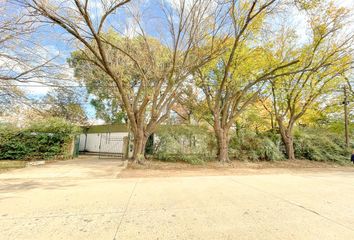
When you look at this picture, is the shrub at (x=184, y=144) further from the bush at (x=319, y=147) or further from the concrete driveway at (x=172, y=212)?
the bush at (x=319, y=147)

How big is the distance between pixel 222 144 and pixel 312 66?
7552 millimetres

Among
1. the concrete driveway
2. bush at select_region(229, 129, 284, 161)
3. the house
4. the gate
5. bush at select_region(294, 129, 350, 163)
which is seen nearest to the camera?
A: the concrete driveway

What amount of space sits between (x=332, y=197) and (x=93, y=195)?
6121 mm

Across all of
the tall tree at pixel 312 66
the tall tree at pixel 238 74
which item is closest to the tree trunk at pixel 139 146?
the tall tree at pixel 238 74

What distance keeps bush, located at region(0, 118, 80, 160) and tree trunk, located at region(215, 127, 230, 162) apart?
936 cm

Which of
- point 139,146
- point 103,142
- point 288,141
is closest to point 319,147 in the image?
point 288,141

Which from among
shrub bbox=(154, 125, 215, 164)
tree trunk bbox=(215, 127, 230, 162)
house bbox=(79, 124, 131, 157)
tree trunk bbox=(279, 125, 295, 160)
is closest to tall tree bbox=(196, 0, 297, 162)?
tree trunk bbox=(215, 127, 230, 162)

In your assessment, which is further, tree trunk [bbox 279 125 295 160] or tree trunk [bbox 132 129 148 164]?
tree trunk [bbox 279 125 295 160]

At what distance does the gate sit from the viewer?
16250 mm

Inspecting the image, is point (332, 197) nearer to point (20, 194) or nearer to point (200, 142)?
point (200, 142)

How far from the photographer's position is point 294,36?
1116 cm

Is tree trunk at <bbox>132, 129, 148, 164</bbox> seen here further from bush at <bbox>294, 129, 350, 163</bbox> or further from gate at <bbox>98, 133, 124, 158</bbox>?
bush at <bbox>294, 129, 350, 163</bbox>

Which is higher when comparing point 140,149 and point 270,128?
point 270,128

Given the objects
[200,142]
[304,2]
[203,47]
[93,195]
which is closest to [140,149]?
[200,142]
